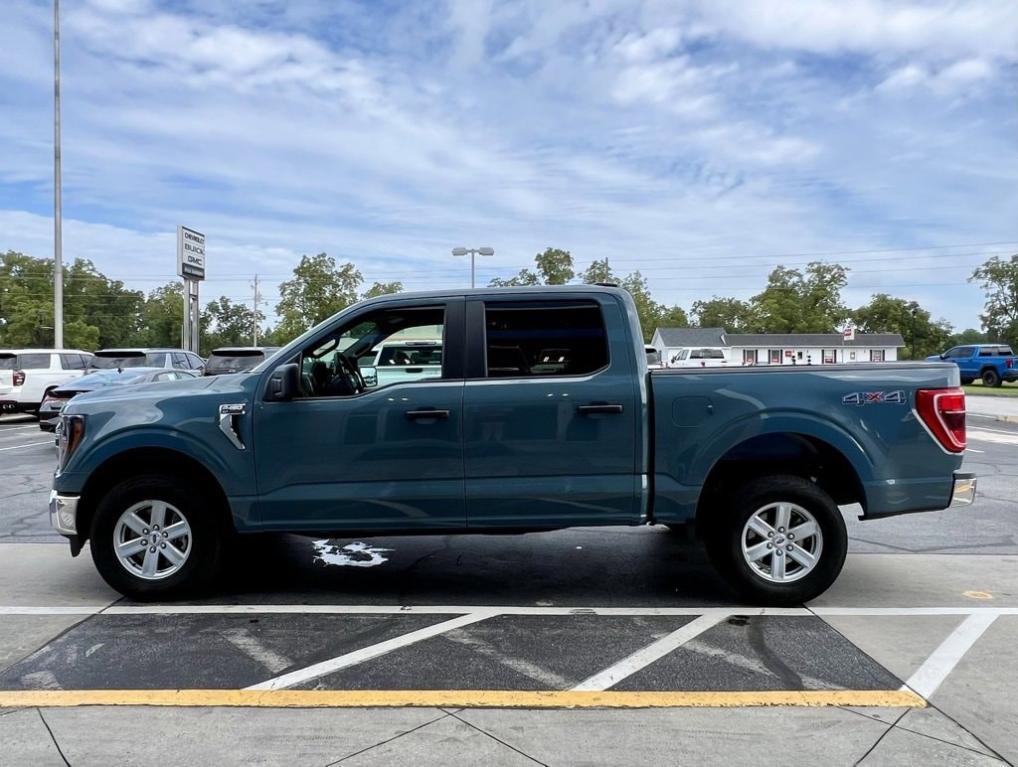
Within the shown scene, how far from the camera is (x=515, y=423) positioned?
191 inches

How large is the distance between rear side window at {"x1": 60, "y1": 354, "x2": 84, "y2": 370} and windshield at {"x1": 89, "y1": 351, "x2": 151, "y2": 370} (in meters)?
0.63

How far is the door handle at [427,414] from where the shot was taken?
4836mm

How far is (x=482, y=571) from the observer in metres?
5.90

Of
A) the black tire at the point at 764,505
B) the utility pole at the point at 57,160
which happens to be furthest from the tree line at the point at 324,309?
the black tire at the point at 764,505

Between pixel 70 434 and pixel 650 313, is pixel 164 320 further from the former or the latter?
pixel 70 434

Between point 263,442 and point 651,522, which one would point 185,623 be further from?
point 651,522

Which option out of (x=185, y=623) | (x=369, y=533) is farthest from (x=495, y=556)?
(x=185, y=623)

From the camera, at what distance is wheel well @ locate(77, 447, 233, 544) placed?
199 inches

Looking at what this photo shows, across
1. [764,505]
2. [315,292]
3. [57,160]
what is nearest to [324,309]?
[315,292]

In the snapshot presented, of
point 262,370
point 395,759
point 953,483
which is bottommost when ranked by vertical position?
point 395,759

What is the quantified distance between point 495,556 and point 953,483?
336cm

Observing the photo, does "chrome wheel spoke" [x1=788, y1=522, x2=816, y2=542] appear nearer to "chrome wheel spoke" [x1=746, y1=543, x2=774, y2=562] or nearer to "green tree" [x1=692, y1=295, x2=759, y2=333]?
"chrome wheel spoke" [x1=746, y1=543, x2=774, y2=562]

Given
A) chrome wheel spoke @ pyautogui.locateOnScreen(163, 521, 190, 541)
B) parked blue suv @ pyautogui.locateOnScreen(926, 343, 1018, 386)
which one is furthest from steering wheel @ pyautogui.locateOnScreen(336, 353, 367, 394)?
A: parked blue suv @ pyautogui.locateOnScreen(926, 343, 1018, 386)

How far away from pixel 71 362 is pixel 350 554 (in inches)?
643
